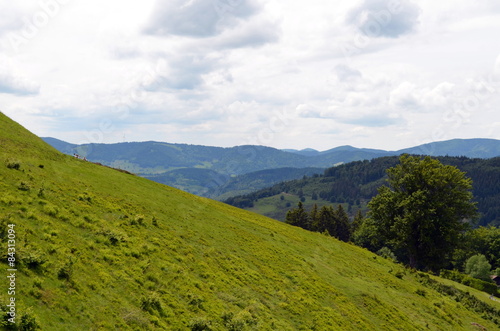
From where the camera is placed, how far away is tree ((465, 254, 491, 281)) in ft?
291

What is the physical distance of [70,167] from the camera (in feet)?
132

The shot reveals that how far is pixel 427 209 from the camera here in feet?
200

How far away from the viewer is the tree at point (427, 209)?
61375 mm

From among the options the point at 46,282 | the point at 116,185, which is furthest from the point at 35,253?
the point at 116,185

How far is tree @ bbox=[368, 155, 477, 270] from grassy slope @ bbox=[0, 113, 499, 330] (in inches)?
603

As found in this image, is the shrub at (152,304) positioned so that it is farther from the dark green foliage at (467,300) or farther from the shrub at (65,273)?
the dark green foliage at (467,300)

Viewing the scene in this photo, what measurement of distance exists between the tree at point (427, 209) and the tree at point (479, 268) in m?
34.2

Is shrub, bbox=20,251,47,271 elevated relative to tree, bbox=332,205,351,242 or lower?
elevated

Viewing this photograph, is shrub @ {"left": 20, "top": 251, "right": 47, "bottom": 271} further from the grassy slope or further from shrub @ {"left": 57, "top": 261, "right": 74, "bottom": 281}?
shrub @ {"left": 57, "top": 261, "right": 74, "bottom": 281}

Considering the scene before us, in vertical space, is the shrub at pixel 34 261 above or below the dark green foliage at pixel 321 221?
above

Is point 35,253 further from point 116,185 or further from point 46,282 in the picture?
point 116,185

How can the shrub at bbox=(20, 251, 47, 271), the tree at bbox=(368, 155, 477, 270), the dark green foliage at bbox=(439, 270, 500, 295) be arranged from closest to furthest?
the shrub at bbox=(20, 251, 47, 271) → the tree at bbox=(368, 155, 477, 270) → the dark green foliage at bbox=(439, 270, 500, 295)

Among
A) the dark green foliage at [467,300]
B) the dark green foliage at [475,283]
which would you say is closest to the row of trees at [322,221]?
the dark green foliage at [475,283]

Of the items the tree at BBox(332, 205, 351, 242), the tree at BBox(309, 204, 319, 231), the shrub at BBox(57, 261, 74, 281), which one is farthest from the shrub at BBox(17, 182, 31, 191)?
the tree at BBox(332, 205, 351, 242)
